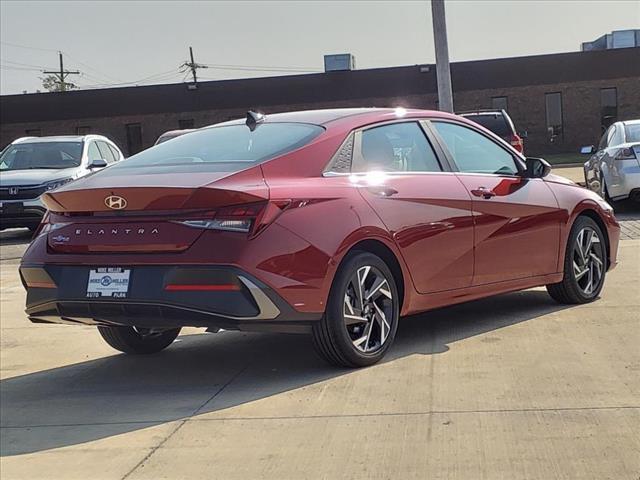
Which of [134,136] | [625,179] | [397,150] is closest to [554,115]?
[134,136]

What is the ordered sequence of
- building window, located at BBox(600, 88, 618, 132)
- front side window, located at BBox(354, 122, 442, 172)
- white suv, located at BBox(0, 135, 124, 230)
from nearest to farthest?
1. front side window, located at BBox(354, 122, 442, 172)
2. white suv, located at BBox(0, 135, 124, 230)
3. building window, located at BBox(600, 88, 618, 132)

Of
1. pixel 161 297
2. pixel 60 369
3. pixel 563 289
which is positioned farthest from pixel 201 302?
pixel 563 289

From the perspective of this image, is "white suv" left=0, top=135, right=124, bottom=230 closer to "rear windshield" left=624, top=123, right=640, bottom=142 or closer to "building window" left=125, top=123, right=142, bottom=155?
"rear windshield" left=624, top=123, right=640, bottom=142

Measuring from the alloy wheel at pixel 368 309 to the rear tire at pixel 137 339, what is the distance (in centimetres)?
138

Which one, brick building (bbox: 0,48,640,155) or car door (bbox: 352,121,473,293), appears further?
brick building (bbox: 0,48,640,155)

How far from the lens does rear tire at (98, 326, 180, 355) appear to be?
552cm

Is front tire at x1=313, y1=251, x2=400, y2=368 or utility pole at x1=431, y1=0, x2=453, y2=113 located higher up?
utility pole at x1=431, y1=0, x2=453, y2=113

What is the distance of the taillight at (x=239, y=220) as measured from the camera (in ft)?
14.0

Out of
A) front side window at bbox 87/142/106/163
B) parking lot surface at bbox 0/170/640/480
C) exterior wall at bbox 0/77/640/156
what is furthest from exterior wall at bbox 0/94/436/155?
parking lot surface at bbox 0/170/640/480

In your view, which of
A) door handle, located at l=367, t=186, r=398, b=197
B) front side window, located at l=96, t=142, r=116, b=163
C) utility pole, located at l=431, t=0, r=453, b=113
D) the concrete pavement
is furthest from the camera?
utility pole, located at l=431, t=0, r=453, b=113

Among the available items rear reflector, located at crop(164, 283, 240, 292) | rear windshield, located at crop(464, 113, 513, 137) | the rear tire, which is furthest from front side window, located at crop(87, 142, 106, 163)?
rear reflector, located at crop(164, 283, 240, 292)

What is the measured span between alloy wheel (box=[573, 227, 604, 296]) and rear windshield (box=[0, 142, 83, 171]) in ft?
32.9

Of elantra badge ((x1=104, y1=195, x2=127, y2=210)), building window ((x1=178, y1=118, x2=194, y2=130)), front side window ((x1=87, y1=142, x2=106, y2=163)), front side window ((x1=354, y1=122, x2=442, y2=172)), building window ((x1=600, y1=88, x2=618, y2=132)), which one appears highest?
building window ((x1=178, y1=118, x2=194, y2=130))

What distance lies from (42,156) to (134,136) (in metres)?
24.2
